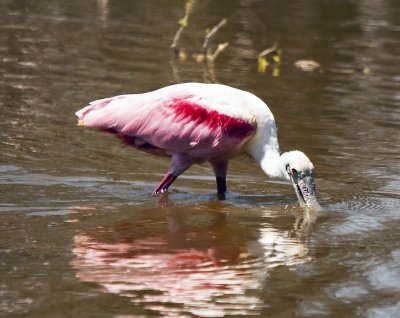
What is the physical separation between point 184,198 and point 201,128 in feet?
2.11

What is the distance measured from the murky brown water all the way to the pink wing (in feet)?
1.52

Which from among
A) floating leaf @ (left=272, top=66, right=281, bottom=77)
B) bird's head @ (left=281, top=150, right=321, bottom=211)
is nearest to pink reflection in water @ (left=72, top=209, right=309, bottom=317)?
bird's head @ (left=281, top=150, right=321, bottom=211)

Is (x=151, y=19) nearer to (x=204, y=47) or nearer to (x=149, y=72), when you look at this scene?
(x=204, y=47)

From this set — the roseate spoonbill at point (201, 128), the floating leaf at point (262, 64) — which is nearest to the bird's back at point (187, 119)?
the roseate spoonbill at point (201, 128)

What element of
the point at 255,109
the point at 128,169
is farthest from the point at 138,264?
the point at 128,169

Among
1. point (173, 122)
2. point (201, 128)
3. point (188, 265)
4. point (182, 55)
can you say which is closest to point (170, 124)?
point (173, 122)

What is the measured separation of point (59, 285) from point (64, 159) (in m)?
3.98

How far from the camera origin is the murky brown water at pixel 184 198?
22.8ft

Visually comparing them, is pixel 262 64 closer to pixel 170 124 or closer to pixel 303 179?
pixel 170 124

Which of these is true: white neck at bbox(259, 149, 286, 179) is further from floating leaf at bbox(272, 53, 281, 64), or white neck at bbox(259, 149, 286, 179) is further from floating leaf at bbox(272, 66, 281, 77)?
floating leaf at bbox(272, 53, 281, 64)

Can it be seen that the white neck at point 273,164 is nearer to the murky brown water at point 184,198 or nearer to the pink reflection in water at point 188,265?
the murky brown water at point 184,198

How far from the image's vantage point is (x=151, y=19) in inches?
824

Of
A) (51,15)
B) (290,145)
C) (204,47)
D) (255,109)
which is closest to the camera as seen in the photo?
(255,109)

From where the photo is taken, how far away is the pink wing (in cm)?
967
